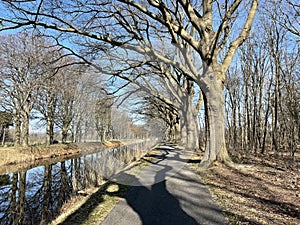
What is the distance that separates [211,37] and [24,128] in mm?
19062

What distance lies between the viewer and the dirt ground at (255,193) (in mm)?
4133

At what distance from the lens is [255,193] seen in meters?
5.59

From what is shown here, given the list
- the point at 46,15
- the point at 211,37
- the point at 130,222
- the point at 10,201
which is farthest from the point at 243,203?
the point at 46,15

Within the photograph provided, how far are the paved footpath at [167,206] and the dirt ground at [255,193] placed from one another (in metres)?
0.30

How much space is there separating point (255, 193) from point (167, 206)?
228 cm

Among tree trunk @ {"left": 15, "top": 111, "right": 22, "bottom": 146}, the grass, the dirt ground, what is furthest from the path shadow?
tree trunk @ {"left": 15, "top": 111, "right": 22, "bottom": 146}

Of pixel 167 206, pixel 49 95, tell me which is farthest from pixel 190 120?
pixel 49 95

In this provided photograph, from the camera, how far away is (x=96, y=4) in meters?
9.38

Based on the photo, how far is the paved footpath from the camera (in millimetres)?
4043

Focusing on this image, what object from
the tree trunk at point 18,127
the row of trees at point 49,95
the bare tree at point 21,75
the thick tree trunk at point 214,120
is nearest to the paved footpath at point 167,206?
the thick tree trunk at point 214,120

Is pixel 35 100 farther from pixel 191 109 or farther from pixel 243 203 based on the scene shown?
pixel 243 203

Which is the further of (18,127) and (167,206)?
(18,127)

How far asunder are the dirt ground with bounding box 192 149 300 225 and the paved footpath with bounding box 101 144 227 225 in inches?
11.8

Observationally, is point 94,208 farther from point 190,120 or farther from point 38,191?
point 190,120
